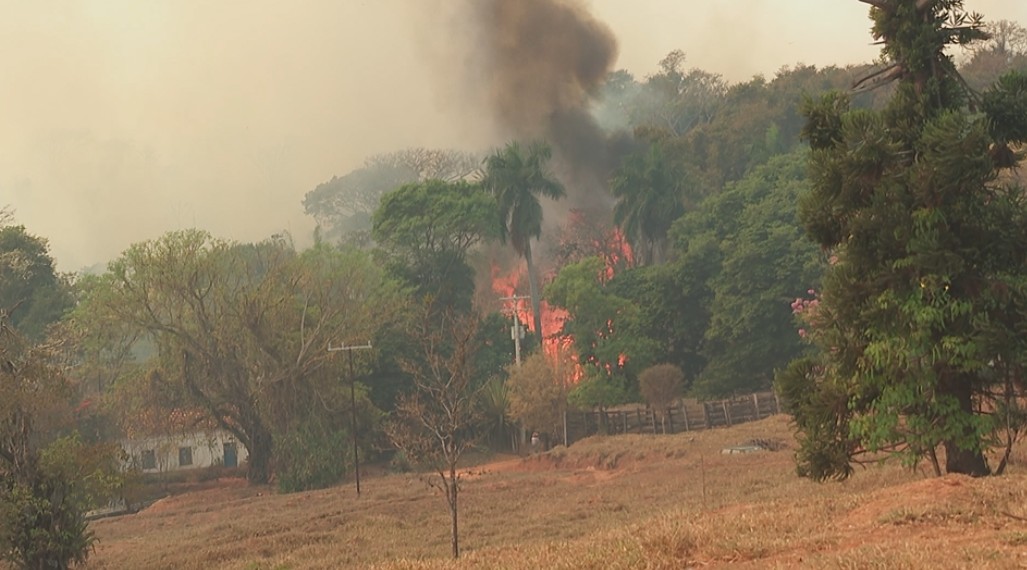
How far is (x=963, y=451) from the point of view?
17625mm

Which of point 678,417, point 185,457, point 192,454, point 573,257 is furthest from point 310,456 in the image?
point 573,257

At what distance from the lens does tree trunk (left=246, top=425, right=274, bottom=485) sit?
62750 mm

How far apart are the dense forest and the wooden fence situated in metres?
1.24

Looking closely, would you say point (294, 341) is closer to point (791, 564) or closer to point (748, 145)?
point (748, 145)

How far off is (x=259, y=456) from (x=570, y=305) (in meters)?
21.7

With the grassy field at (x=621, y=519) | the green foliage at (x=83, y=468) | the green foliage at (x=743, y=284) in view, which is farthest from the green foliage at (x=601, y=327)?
the green foliage at (x=83, y=468)

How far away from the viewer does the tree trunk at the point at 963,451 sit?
17484 mm

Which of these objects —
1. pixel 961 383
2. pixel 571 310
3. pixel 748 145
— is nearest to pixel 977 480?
pixel 961 383

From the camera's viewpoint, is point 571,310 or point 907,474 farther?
point 571,310

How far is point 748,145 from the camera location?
94.6 metres

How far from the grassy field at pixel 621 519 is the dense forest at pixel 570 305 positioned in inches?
108

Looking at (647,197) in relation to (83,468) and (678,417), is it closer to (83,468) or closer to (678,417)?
(678,417)

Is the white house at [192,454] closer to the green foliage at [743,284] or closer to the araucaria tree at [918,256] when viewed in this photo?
the green foliage at [743,284]

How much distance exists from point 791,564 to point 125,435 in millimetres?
62262
